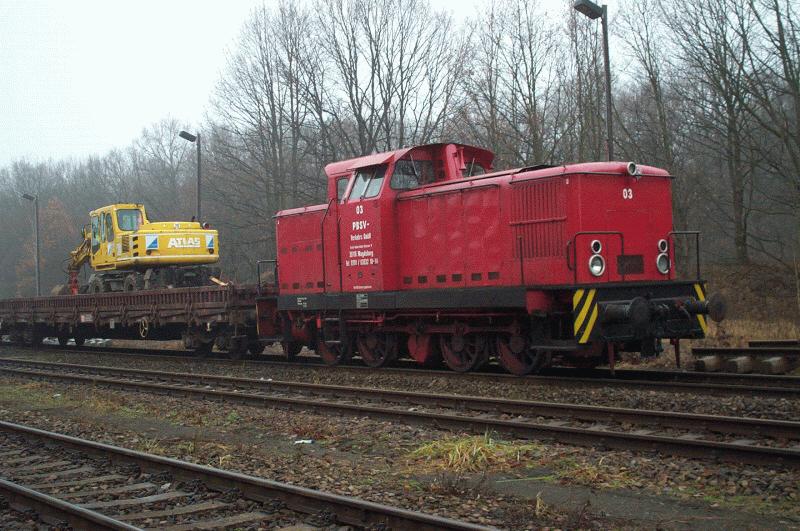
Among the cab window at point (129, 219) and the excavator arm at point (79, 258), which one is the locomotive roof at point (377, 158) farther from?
the excavator arm at point (79, 258)

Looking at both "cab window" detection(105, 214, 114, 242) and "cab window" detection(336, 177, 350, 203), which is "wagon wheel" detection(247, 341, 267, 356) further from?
"cab window" detection(105, 214, 114, 242)

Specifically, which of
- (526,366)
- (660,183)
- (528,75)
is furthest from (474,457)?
(528,75)

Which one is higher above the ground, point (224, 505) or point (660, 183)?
point (660, 183)

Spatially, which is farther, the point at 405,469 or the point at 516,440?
the point at 516,440

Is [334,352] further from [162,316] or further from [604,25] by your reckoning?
[604,25]

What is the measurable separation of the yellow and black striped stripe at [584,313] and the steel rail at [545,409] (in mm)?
1476

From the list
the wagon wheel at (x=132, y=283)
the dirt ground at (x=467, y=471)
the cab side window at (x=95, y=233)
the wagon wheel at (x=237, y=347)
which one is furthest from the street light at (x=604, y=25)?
the cab side window at (x=95, y=233)

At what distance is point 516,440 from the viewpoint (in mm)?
8078

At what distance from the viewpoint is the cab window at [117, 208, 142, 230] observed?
22.5 metres

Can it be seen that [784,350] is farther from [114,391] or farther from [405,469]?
[114,391]

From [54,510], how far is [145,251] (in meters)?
16.6

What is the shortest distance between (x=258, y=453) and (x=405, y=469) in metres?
1.74

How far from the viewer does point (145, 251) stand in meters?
21.6

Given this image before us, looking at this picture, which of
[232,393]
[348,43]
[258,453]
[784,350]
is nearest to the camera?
[258,453]
